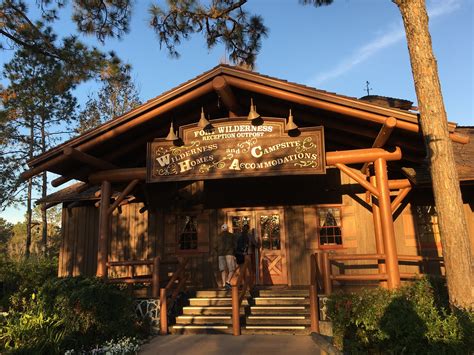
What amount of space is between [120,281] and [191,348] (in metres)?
2.74

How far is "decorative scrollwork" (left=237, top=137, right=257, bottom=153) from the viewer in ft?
29.0

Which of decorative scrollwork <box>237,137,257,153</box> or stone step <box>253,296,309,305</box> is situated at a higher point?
decorative scrollwork <box>237,137,257,153</box>

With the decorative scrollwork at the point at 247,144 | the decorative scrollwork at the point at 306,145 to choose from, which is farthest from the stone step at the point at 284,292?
the decorative scrollwork at the point at 247,144

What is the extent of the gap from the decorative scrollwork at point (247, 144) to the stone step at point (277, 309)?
11.5 feet

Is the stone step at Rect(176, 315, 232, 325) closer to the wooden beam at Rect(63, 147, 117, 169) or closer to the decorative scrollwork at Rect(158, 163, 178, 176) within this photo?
the decorative scrollwork at Rect(158, 163, 178, 176)

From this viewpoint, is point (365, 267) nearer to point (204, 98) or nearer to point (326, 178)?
point (326, 178)

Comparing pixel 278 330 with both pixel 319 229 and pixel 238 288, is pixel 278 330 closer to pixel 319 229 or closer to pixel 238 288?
pixel 238 288

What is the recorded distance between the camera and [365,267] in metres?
11.1

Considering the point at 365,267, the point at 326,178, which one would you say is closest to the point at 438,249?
the point at 365,267

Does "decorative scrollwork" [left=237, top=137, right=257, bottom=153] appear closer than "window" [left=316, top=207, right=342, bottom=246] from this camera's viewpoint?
Yes

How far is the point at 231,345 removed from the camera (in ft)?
23.6

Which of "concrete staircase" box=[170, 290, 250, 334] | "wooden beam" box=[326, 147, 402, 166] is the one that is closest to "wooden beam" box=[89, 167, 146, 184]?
"concrete staircase" box=[170, 290, 250, 334]

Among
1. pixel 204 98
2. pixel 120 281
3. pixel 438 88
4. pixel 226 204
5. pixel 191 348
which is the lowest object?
pixel 191 348

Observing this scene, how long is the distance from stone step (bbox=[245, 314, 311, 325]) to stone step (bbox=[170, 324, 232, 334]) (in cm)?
49
